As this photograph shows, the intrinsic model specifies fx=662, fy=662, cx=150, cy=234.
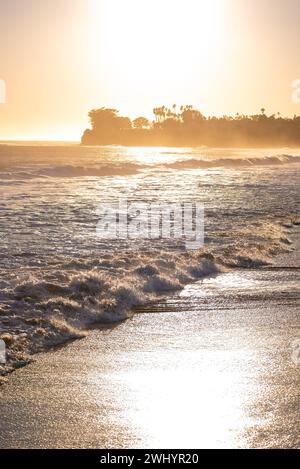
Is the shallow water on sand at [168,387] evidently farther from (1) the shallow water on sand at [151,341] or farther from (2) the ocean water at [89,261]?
(2) the ocean water at [89,261]

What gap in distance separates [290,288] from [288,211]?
11497 millimetres

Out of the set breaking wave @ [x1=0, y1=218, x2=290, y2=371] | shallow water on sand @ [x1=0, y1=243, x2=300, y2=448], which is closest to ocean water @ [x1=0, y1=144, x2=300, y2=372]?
breaking wave @ [x1=0, y1=218, x2=290, y2=371]

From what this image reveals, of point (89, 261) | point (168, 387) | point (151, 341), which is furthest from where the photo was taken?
point (89, 261)

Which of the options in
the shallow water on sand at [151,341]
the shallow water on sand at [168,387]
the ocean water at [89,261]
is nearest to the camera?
the shallow water on sand at [168,387]

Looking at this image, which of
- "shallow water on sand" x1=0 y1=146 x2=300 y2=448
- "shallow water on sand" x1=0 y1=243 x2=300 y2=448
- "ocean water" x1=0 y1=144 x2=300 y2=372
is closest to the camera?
"shallow water on sand" x1=0 y1=243 x2=300 y2=448

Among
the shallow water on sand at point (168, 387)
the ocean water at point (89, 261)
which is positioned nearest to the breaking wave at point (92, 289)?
the ocean water at point (89, 261)

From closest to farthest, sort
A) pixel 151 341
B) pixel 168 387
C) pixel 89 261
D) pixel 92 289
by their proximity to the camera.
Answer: pixel 168 387 → pixel 151 341 → pixel 92 289 → pixel 89 261

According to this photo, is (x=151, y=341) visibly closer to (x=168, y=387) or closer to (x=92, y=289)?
(x=168, y=387)

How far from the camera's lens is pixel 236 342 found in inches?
273

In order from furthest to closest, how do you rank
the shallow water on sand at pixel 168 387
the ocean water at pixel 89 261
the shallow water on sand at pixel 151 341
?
the ocean water at pixel 89 261
the shallow water on sand at pixel 151 341
the shallow water on sand at pixel 168 387

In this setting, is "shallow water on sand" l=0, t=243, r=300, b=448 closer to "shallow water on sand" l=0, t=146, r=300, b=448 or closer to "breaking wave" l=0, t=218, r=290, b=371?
"shallow water on sand" l=0, t=146, r=300, b=448

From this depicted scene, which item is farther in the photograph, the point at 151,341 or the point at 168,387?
the point at 151,341

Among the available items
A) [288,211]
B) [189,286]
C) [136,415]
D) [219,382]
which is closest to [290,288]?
[189,286]

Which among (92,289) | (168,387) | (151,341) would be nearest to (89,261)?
(92,289)
